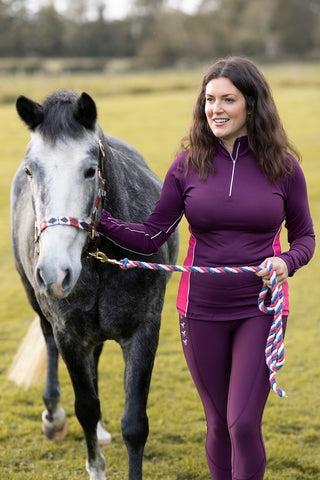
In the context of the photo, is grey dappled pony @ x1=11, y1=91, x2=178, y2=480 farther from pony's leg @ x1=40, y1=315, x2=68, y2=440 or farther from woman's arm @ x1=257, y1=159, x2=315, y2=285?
woman's arm @ x1=257, y1=159, x2=315, y2=285

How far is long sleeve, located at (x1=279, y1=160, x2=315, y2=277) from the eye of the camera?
286cm

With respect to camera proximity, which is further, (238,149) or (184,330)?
(184,330)

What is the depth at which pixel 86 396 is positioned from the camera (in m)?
3.64

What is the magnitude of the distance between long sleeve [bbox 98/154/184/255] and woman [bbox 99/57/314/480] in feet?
Result: 0.03

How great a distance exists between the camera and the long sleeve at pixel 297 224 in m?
2.86

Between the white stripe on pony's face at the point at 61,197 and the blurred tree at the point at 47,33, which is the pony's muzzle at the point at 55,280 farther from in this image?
the blurred tree at the point at 47,33

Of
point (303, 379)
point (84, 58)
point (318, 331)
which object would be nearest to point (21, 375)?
point (303, 379)

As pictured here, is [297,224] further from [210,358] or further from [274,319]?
[210,358]

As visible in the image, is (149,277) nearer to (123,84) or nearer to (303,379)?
(303,379)

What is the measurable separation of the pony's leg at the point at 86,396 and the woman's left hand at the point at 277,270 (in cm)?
114

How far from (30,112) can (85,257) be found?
2.34 ft

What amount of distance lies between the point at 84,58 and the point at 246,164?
67055 millimetres

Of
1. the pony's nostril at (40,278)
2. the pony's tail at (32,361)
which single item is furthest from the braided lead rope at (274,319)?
the pony's tail at (32,361)

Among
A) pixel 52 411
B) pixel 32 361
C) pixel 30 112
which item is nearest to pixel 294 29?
pixel 32 361
